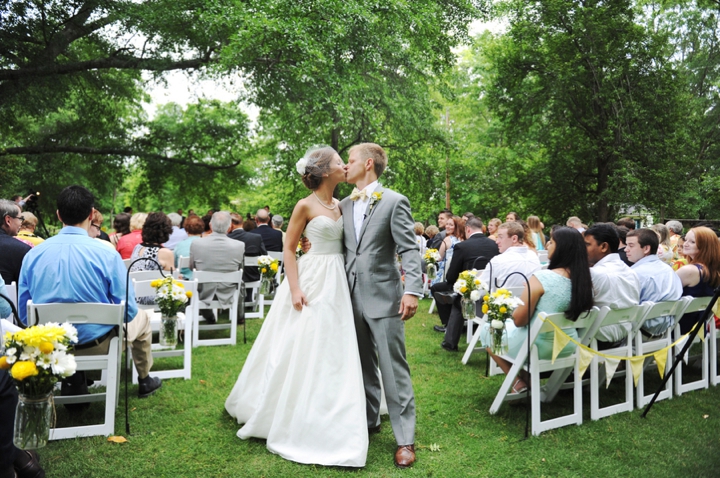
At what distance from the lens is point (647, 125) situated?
20172 millimetres

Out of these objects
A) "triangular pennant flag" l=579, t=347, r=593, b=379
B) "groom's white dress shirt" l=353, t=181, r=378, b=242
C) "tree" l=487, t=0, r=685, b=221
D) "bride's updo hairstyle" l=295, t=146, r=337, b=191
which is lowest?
"triangular pennant flag" l=579, t=347, r=593, b=379

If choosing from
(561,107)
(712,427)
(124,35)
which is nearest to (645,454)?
(712,427)

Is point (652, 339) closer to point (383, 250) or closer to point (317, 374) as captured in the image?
point (383, 250)

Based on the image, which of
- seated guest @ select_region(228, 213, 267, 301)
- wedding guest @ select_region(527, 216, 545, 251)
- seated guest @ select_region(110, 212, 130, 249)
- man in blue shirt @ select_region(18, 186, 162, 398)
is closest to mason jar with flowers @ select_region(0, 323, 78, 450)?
man in blue shirt @ select_region(18, 186, 162, 398)

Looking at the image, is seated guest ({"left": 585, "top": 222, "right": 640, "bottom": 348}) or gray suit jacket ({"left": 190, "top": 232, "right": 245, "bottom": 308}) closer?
seated guest ({"left": 585, "top": 222, "right": 640, "bottom": 348})

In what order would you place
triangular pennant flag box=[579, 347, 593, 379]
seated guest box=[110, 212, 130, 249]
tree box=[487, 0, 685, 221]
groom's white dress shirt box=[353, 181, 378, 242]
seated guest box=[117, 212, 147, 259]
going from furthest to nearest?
tree box=[487, 0, 685, 221]
seated guest box=[110, 212, 130, 249]
seated guest box=[117, 212, 147, 259]
triangular pennant flag box=[579, 347, 593, 379]
groom's white dress shirt box=[353, 181, 378, 242]

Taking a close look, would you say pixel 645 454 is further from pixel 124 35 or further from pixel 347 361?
pixel 124 35

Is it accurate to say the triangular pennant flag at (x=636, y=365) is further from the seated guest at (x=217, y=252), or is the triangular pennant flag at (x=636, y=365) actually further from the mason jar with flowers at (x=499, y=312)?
the seated guest at (x=217, y=252)

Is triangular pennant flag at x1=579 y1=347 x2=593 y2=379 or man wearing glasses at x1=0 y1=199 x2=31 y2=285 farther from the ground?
man wearing glasses at x1=0 y1=199 x2=31 y2=285

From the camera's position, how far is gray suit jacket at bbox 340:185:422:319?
373cm

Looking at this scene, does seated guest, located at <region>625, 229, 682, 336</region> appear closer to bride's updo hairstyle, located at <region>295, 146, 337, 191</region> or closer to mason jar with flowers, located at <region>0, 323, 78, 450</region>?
bride's updo hairstyle, located at <region>295, 146, 337, 191</region>

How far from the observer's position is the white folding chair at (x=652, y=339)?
4904mm

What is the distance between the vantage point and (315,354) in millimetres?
3789

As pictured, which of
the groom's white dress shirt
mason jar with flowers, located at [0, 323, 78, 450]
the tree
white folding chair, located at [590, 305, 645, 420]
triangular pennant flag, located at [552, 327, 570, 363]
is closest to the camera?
mason jar with flowers, located at [0, 323, 78, 450]
